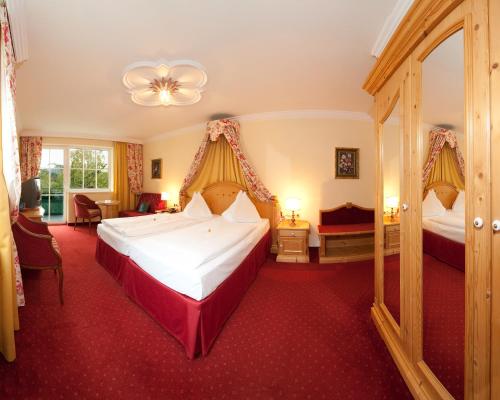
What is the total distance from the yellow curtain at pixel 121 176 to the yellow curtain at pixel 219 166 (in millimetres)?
3229

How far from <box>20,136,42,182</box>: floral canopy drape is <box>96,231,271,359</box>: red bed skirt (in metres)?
5.70

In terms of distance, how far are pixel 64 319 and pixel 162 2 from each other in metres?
3.05

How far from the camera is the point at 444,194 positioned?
1.31 metres

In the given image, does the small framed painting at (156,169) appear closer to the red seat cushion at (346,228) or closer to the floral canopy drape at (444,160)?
the red seat cushion at (346,228)

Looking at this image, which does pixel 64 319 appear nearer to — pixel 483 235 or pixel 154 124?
pixel 483 235

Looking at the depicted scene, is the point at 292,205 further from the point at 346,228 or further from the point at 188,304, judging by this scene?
the point at 188,304

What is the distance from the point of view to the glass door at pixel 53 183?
6830mm

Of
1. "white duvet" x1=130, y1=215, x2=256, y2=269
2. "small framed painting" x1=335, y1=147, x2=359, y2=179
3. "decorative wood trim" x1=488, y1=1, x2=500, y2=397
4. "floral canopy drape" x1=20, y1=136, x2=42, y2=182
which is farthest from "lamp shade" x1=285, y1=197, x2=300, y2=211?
"floral canopy drape" x1=20, y1=136, x2=42, y2=182

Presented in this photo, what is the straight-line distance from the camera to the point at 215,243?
8.58ft

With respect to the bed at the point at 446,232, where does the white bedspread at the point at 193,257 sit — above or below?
below

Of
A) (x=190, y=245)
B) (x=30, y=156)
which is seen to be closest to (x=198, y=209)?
(x=190, y=245)

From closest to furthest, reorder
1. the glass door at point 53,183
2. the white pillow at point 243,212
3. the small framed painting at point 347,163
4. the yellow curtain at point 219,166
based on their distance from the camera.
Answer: the white pillow at point 243,212, the small framed painting at point 347,163, the yellow curtain at point 219,166, the glass door at point 53,183

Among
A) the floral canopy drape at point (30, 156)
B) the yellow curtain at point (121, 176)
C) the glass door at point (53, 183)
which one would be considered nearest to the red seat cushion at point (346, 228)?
the yellow curtain at point (121, 176)

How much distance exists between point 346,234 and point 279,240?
1161 mm
